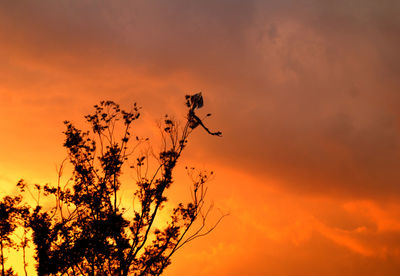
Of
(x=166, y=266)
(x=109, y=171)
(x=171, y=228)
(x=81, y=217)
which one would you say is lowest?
(x=166, y=266)

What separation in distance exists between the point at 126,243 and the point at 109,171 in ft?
16.5

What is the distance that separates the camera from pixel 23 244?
2795 cm

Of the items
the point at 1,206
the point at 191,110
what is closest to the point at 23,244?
the point at 1,206

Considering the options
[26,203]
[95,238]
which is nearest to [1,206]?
[26,203]

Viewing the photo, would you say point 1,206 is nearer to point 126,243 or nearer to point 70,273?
point 70,273

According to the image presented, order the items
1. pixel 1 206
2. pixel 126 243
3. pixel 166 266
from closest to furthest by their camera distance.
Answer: pixel 126 243
pixel 166 266
pixel 1 206

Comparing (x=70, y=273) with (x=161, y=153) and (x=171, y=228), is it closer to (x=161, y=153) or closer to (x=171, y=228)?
(x=171, y=228)

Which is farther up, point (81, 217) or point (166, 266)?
point (81, 217)

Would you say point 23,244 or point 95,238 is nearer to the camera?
point 95,238

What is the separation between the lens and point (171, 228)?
25094mm

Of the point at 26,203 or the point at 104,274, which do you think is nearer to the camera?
the point at 104,274

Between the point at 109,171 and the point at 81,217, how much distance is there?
3.77 m

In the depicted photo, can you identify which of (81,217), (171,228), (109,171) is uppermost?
(109,171)

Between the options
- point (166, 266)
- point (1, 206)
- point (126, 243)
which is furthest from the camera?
point (1, 206)
